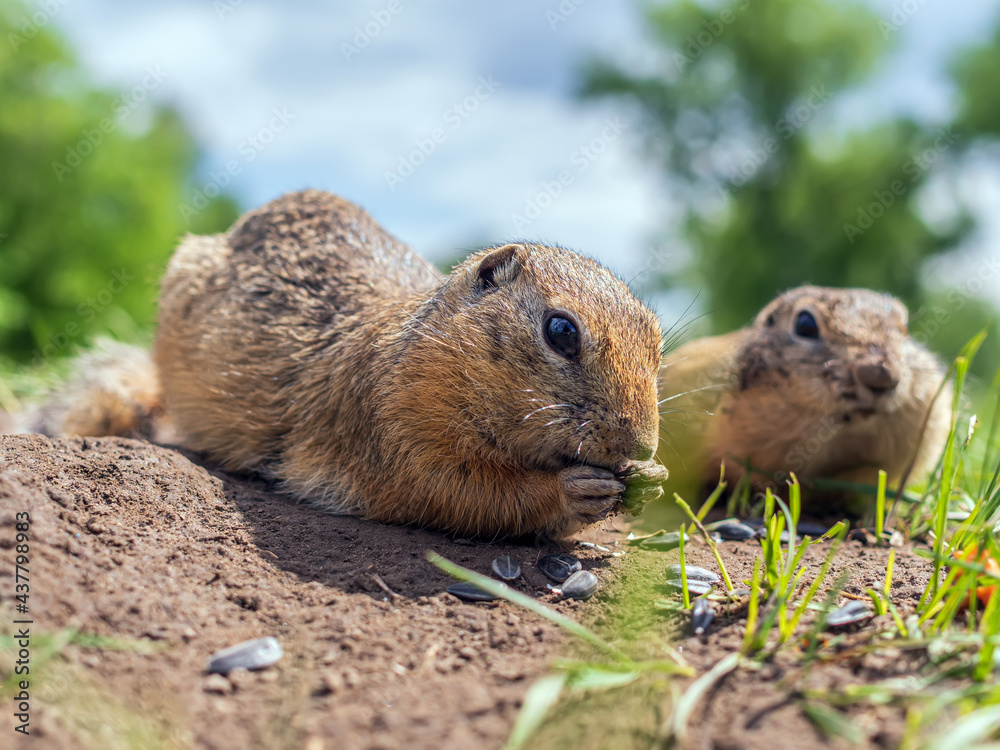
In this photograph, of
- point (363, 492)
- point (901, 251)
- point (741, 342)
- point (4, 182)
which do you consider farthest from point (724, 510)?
point (901, 251)

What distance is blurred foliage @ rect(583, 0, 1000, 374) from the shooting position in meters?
26.5

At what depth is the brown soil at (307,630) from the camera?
2.15 meters

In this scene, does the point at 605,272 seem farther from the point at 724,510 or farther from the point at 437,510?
the point at 724,510

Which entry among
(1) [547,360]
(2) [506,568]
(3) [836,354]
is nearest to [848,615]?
(2) [506,568]

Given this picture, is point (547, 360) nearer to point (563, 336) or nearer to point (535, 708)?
point (563, 336)

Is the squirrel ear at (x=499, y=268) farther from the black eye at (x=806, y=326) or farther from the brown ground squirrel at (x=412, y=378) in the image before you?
the black eye at (x=806, y=326)

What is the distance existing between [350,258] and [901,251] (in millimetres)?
26541

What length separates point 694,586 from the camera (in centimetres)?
337

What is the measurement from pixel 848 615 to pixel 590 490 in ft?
4.08

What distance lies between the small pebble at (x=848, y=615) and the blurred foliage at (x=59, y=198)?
12.3 m

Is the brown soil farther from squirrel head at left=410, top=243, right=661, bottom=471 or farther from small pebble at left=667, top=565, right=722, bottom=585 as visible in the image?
squirrel head at left=410, top=243, right=661, bottom=471
